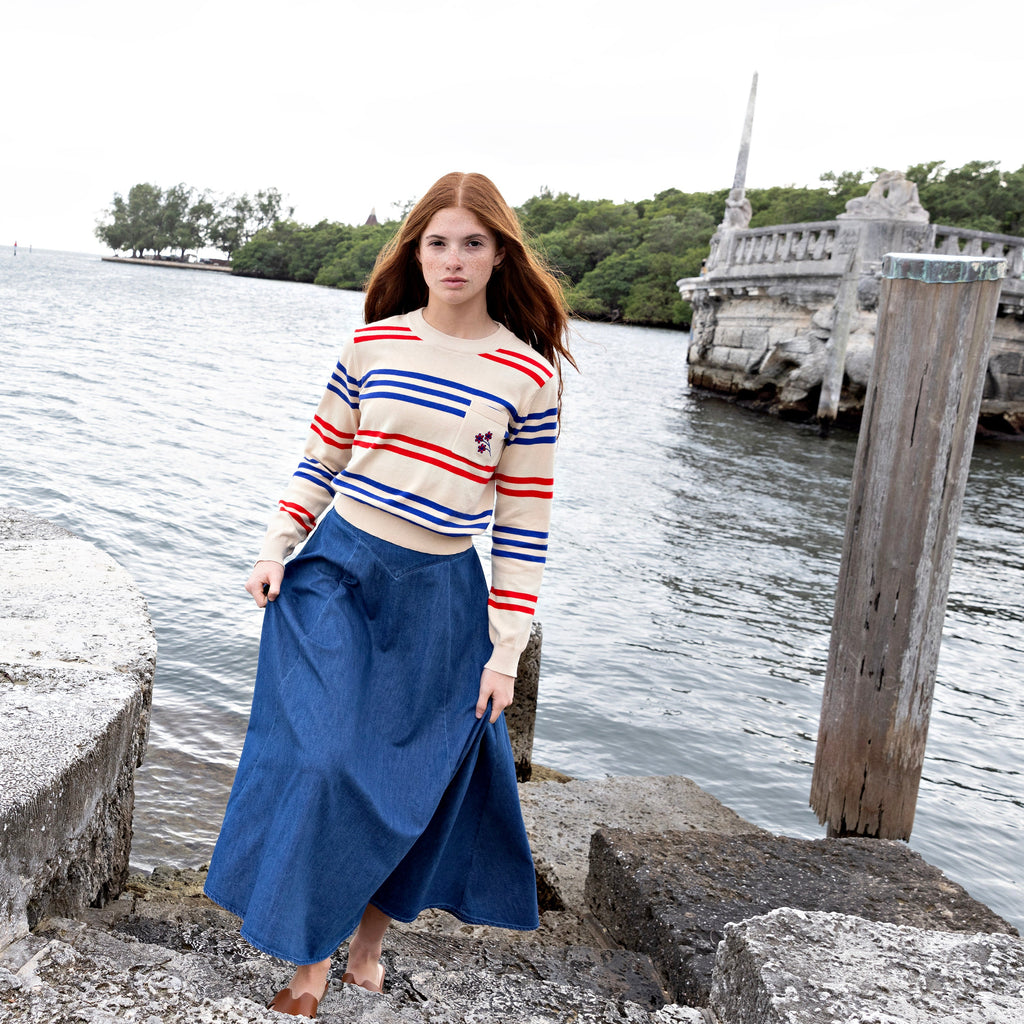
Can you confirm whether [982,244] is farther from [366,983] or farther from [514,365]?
[366,983]

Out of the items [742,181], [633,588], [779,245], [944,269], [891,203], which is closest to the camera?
[944,269]

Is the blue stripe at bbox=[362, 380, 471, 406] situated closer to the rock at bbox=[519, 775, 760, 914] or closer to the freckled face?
the freckled face

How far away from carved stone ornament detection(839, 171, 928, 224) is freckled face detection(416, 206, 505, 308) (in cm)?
1872

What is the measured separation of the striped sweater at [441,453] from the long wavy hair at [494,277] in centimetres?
10

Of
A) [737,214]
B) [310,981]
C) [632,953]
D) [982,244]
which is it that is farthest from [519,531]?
[737,214]

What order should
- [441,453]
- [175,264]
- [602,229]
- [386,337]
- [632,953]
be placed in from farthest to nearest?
[175,264], [602,229], [632,953], [386,337], [441,453]

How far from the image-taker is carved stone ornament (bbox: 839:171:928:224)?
63.7 feet

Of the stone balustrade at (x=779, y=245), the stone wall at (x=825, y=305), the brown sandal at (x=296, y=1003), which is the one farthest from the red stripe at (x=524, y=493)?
the stone balustrade at (x=779, y=245)

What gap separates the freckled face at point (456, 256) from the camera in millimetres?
2334

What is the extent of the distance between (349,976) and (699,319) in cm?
2653

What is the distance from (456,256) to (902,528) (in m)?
2.47

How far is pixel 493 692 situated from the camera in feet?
7.66

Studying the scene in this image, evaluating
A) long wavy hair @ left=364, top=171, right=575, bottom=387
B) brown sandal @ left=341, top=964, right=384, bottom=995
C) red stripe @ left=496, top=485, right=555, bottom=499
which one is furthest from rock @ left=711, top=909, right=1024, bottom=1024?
long wavy hair @ left=364, top=171, right=575, bottom=387

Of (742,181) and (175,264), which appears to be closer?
(742,181)
